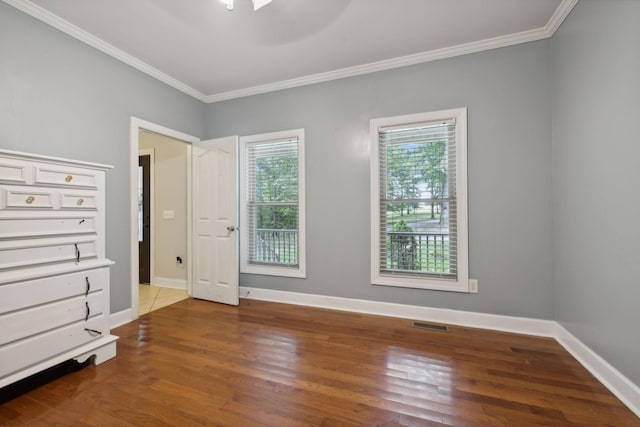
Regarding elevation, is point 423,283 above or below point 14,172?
below

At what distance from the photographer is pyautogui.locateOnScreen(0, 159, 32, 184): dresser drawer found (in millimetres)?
1604

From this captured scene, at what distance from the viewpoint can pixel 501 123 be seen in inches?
105

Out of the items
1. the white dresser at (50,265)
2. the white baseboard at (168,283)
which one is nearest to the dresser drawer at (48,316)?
the white dresser at (50,265)

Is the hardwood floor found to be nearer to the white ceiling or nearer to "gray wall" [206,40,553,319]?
"gray wall" [206,40,553,319]

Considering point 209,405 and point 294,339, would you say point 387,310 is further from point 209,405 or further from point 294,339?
point 209,405

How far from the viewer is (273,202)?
3.60 metres

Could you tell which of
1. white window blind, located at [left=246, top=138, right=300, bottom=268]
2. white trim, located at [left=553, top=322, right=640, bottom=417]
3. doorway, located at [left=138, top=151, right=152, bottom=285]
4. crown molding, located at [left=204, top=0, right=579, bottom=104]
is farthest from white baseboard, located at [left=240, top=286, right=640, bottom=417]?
crown molding, located at [left=204, top=0, right=579, bottom=104]

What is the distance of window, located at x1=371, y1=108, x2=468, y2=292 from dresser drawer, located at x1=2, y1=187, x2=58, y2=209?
269 centimetres

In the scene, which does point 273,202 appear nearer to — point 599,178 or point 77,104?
point 77,104

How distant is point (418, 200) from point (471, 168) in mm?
588

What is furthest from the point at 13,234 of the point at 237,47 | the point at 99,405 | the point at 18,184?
the point at 237,47

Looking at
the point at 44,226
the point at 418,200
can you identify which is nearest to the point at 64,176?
the point at 44,226

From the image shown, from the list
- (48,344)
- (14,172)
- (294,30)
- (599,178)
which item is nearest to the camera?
(14,172)

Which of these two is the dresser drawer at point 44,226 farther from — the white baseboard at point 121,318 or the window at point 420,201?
the window at point 420,201
